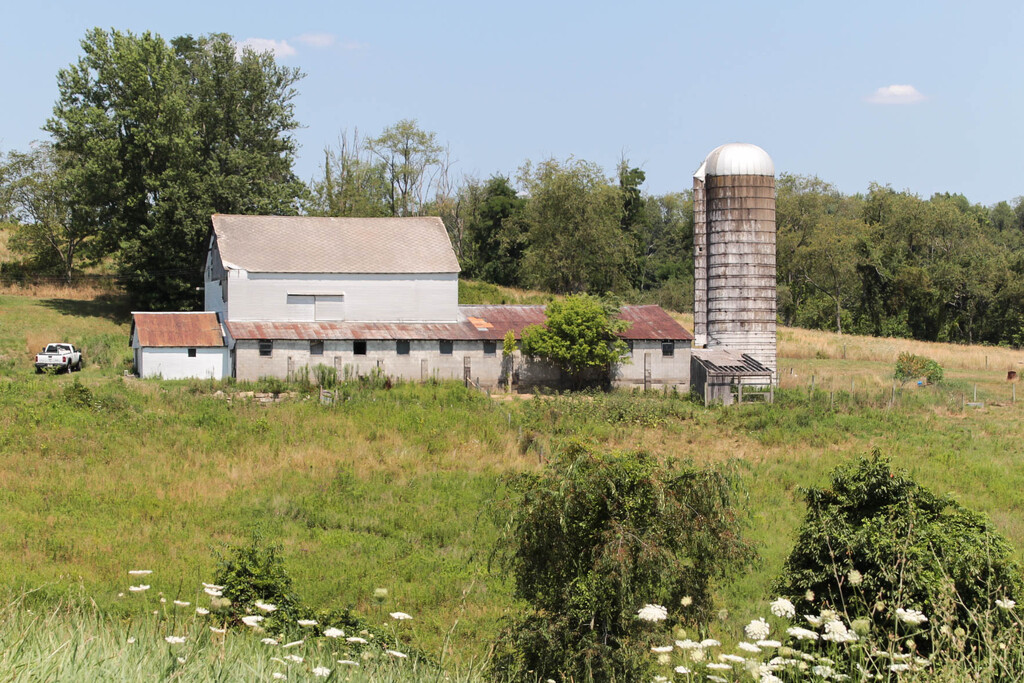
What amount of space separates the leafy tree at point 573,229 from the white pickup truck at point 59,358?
28497 millimetres

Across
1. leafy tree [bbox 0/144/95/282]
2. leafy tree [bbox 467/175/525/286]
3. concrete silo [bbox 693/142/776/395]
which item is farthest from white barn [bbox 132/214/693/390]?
leafy tree [bbox 467/175/525/286]

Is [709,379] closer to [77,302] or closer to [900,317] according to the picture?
[77,302]

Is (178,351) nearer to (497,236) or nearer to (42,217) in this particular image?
(42,217)

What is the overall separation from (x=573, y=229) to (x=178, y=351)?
28.8m

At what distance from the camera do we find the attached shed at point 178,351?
35812mm

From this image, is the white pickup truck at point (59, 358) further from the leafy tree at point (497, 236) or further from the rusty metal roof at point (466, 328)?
the leafy tree at point (497, 236)

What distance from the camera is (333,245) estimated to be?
136ft

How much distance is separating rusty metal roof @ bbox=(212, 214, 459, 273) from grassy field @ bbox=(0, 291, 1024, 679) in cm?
663

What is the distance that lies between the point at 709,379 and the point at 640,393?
8.54 ft

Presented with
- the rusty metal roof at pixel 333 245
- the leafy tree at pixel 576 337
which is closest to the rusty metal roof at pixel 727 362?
the leafy tree at pixel 576 337

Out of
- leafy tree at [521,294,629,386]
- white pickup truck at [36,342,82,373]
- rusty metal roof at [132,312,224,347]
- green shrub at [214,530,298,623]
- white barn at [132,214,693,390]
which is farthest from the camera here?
leafy tree at [521,294,629,386]

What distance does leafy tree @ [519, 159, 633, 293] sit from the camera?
58.9 metres

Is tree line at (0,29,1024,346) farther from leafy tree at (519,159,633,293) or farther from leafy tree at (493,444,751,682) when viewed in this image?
leafy tree at (493,444,751,682)

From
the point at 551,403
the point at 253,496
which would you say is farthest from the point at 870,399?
the point at 253,496
